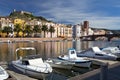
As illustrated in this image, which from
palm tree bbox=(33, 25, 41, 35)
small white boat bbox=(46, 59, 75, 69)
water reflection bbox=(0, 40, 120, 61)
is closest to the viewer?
small white boat bbox=(46, 59, 75, 69)

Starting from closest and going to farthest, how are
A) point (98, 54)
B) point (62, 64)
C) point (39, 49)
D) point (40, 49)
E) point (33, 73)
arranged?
point (33, 73) < point (62, 64) < point (98, 54) < point (39, 49) < point (40, 49)

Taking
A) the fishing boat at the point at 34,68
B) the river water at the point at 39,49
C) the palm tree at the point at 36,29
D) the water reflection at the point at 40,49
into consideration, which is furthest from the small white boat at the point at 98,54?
the palm tree at the point at 36,29

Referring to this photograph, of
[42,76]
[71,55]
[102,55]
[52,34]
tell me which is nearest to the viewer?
[42,76]

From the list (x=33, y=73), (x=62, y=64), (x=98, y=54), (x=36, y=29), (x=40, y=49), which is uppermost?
(x=36, y=29)

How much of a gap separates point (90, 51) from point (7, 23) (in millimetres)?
126717

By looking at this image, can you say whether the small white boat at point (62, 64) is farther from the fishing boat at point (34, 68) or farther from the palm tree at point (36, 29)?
the palm tree at point (36, 29)

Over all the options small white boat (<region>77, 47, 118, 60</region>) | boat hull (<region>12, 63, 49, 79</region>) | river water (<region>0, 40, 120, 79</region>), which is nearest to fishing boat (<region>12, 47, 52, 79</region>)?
boat hull (<region>12, 63, 49, 79</region>)

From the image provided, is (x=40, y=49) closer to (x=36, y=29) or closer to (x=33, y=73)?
(x=33, y=73)

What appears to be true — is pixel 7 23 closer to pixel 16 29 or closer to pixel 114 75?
pixel 16 29

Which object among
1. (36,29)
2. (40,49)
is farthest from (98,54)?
(36,29)

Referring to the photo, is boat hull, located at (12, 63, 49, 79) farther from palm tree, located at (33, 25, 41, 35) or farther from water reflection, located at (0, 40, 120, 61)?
palm tree, located at (33, 25, 41, 35)

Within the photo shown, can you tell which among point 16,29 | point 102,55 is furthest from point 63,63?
point 16,29

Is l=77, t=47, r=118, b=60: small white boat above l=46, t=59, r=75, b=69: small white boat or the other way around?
above

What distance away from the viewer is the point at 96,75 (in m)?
15.3
